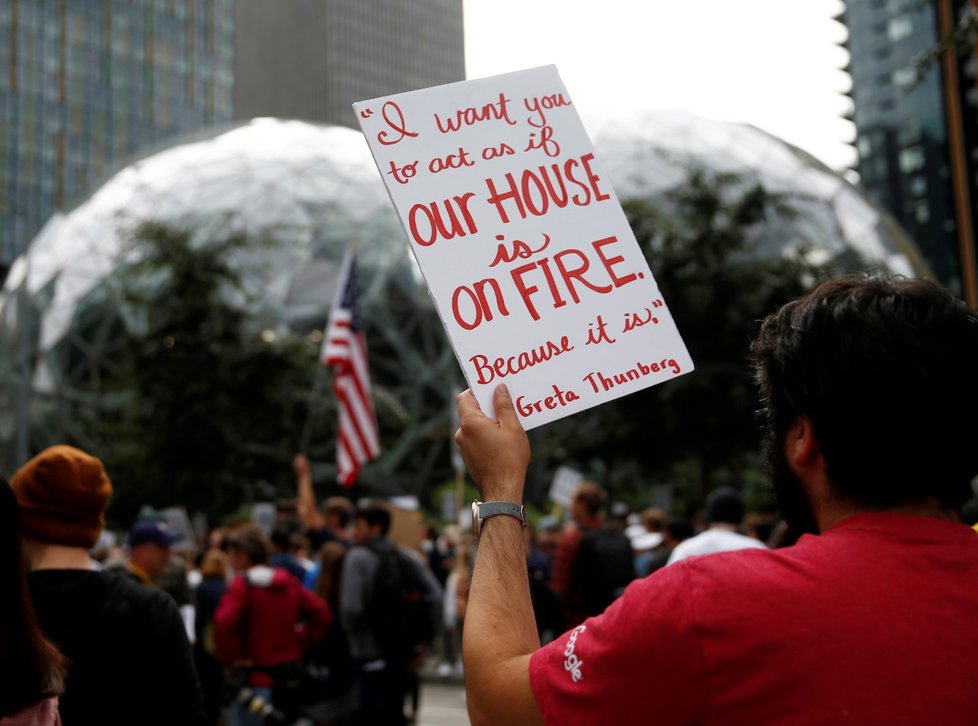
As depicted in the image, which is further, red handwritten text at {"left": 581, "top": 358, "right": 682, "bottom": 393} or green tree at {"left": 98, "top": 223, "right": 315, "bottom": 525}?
green tree at {"left": 98, "top": 223, "right": 315, "bottom": 525}

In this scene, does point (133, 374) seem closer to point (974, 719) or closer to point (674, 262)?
point (674, 262)

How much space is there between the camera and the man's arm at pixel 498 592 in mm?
1587

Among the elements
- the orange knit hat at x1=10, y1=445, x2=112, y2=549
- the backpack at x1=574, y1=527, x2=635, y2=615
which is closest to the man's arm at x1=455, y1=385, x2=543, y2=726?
the orange knit hat at x1=10, y1=445, x2=112, y2=549

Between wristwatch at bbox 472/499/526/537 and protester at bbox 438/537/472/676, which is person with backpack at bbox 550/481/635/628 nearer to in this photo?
protester at bbox 438/537/472/676

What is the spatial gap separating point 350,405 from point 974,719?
11031 mm

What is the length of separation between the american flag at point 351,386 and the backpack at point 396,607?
3841mm

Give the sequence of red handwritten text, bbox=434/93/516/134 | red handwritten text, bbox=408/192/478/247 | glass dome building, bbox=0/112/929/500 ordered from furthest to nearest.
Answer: glass dome building, bbox=0/112/929/500, red handwritten text, bbox=434/93/516/134, red handwritten text, bbox=408/192/478/247

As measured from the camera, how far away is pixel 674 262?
25.1 meters

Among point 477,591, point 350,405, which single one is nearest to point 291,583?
point 350,405

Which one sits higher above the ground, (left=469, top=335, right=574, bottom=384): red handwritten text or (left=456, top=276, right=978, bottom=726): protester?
(left=469, top=335, right=574, bottom=384): red handwritten text

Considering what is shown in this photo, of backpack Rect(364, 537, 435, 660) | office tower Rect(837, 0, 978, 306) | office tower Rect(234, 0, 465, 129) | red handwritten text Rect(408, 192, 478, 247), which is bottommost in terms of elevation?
backpack Rect(364, 537, 435, 660)

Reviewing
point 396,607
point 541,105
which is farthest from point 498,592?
point 396,607

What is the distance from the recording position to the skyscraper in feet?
303

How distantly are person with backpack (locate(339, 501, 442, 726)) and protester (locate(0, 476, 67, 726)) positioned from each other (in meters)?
5.35
